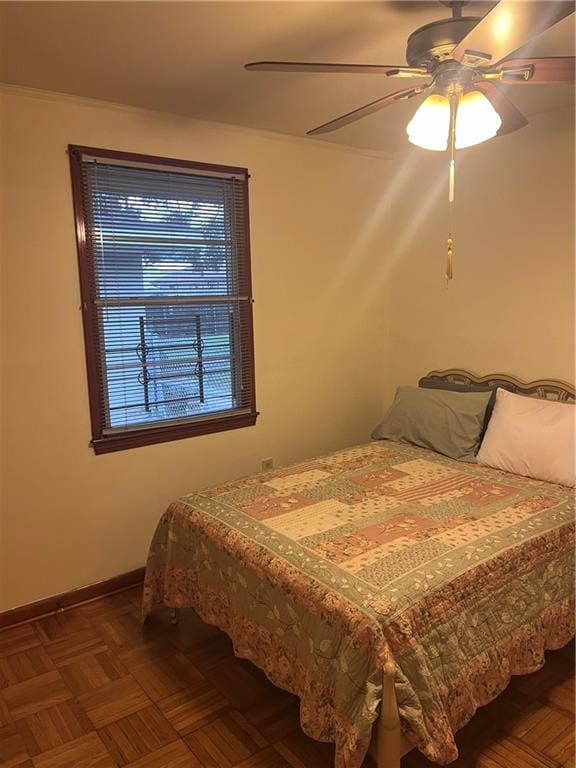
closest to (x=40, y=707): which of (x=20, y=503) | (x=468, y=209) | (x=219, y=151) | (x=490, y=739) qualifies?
(x=20, y=503)

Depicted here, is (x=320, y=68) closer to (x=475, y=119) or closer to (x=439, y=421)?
(x=475, y=119)

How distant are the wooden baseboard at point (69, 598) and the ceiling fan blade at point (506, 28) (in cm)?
279

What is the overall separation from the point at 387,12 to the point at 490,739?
8.15 ft

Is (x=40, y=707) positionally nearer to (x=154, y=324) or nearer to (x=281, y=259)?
(x=154, y=324)

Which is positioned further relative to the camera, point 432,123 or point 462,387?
point 462,387

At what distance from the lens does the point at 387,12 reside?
1.81m

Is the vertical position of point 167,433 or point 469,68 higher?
point 469,68

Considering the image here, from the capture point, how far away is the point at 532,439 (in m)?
2.69

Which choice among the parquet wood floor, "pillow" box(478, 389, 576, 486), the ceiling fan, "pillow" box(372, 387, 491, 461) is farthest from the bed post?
the ceiling fan

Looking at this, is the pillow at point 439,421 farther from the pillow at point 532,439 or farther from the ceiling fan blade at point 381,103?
the ceiling fan blade at point 381,103

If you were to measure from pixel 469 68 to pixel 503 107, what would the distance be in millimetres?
349

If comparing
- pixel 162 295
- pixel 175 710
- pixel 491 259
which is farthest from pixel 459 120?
pixel 175 710

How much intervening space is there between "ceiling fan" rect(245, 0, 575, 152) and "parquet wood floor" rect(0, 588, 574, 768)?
6.85ft

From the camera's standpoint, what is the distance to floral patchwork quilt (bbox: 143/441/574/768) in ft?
5.24
